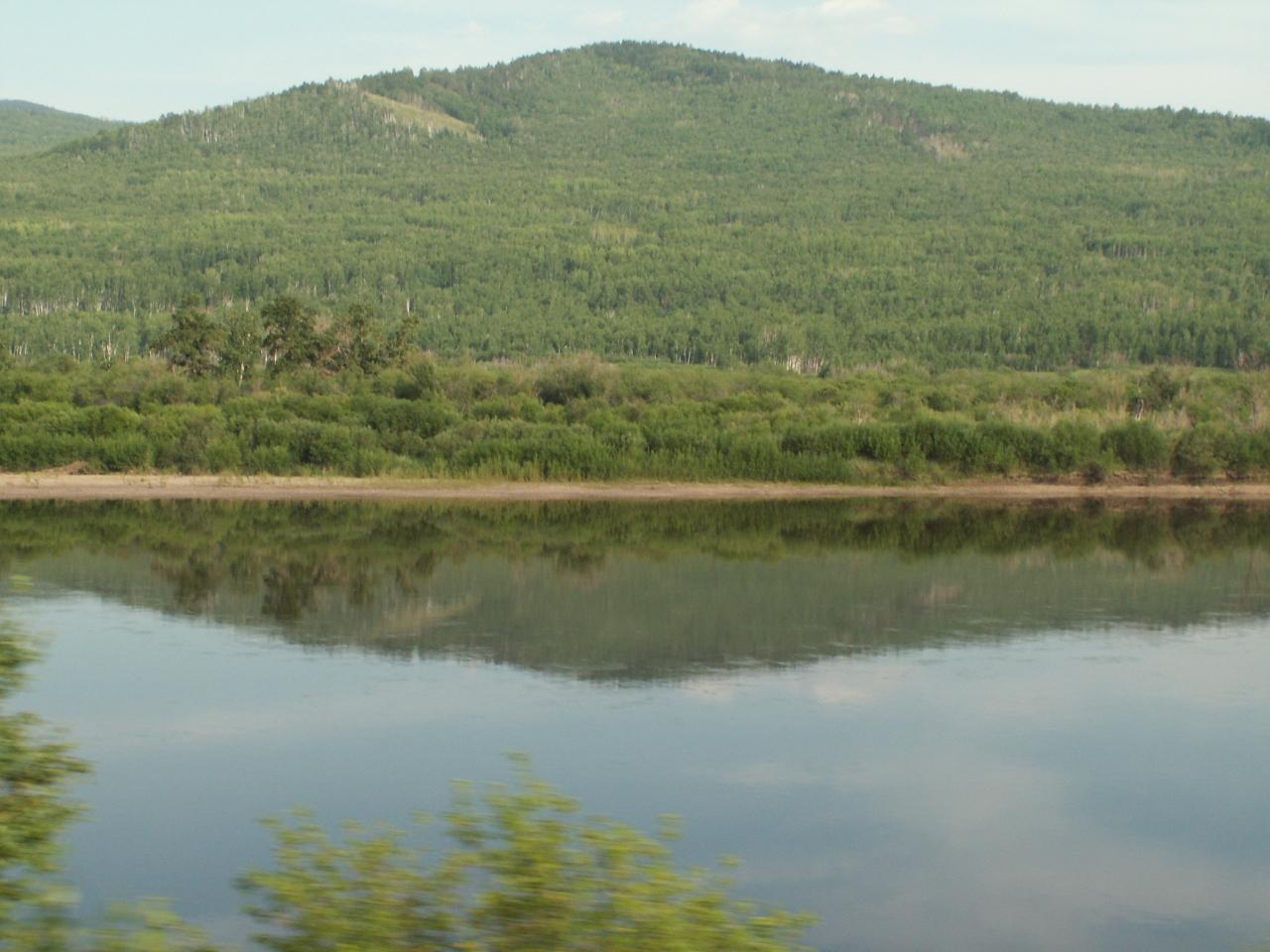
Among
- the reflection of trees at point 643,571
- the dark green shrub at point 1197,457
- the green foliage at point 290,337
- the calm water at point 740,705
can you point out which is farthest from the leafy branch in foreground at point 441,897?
the green foliage at point 290,337

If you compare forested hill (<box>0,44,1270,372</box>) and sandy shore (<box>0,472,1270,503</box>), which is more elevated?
forested hill (<box>0,44,1270,372</box>)

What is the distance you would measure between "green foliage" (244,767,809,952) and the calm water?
83.7 inches

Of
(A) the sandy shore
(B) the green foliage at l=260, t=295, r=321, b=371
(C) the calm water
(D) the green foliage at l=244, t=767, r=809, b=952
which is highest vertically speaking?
(B) the green foliage at l=260, t=295, r=321, b=371

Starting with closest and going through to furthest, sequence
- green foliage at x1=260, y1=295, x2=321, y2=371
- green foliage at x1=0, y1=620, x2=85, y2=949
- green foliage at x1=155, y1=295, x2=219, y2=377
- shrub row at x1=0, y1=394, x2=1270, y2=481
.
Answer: green foliage at x1=0, y1=620, x2=85, y2=949
shrub row at x1=0, y1=394, x2=1270, y2=481
green foliage at x1=155, y1=295, x2=219, y2=377
green foliage at x1=260, y1=295, x2=321, y2=371

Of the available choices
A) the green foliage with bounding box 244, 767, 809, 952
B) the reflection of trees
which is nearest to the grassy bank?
the reflection of trees

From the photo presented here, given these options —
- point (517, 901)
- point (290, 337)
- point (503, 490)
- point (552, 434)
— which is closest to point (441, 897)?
point (517, 901)

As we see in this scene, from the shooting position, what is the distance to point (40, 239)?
100938 millimetres

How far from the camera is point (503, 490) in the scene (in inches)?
1281

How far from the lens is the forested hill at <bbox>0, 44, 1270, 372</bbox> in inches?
3383

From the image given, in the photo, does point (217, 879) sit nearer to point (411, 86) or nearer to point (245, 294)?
point (245, 294)

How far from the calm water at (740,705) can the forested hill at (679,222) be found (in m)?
57.1

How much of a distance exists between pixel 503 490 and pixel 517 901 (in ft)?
89.2

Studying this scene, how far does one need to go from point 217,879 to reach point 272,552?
13843 mm

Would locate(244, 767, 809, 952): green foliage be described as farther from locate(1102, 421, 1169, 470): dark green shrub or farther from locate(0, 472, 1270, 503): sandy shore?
locate(1102, 421, 1169, 470): dark green shrub
